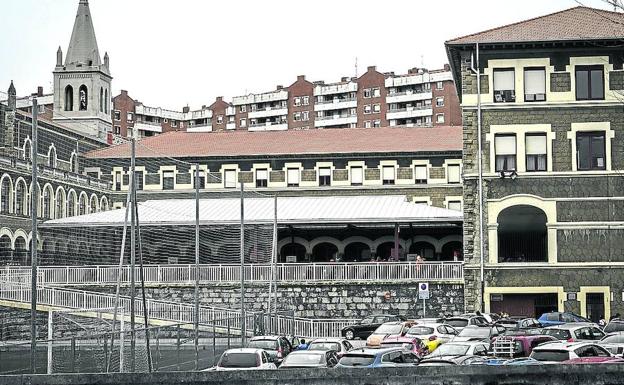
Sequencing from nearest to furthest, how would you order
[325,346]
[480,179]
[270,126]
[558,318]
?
[325,346], [558,318], [480,179], [270,126]

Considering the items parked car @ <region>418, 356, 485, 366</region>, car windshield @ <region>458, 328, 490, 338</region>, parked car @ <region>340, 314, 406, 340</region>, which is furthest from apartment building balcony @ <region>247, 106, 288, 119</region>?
parked car @ <region>418, 356, 485, 366</region>

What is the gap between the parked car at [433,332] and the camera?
3725 cm

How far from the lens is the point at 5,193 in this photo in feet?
204

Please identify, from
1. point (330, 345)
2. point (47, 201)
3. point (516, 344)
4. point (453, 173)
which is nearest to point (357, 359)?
point (516, 344)

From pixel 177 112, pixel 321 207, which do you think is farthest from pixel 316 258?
pixel 177 112

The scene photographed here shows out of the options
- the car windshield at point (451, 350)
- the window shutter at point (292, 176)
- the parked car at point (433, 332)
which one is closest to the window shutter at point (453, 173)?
the window shutter at point (292, 176)

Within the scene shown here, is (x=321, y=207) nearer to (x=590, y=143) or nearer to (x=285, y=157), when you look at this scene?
(x=285, y=157)

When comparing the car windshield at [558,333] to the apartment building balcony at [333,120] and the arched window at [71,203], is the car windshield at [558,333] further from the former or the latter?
the apartment building balcony at [333,120]

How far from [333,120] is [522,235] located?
101m

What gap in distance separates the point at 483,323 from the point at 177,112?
135952mm

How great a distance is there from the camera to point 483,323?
41.1m

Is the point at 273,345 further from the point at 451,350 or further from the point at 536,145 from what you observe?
the point at 536,145

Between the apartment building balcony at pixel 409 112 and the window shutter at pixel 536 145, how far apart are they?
9526 centimetres

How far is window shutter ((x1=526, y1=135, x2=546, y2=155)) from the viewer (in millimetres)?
51562
